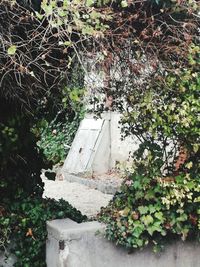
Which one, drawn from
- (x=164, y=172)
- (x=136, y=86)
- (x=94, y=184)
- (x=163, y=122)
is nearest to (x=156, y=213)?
(x=164, y=172)

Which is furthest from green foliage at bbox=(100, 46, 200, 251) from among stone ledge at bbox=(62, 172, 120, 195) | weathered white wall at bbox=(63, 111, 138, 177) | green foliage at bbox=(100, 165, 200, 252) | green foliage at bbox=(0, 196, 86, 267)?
weathered white wall at bbox=(63, 111, 138, 177)

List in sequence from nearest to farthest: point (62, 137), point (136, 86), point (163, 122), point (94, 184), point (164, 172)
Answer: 1. point (163, 122)
2. point (136, 86)
3. point (164, 172)
4. point (94, 184)
5. point (62, 137)

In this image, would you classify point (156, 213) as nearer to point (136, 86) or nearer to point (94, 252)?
point (94, 252)

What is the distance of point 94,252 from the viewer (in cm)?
386

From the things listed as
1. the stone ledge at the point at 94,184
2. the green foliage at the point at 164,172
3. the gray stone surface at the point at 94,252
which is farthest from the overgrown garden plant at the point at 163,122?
the stone ledge at the point at 94,184

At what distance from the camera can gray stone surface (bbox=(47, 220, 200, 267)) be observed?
3771 millimetres

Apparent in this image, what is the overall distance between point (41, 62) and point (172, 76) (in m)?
1.15

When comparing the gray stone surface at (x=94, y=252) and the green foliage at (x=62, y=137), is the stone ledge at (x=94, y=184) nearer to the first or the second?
the green foliage at (x=62, y=137)

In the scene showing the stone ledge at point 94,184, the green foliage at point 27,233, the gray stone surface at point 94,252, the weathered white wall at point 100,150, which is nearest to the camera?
the gray stone surface at point 94,252

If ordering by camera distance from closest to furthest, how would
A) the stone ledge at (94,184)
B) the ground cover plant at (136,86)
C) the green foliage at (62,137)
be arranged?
the ground cover plant at (136,86) < the stone ledge at (94,184) < the green foliage at (62,137)

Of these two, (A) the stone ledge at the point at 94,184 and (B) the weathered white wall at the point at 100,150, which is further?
(B) the weathered white wall at the point at 100,150

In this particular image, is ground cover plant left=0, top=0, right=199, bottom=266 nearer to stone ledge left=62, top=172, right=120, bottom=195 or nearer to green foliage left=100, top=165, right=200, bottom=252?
green foliage left=100, top=165, right=200, bottom=252

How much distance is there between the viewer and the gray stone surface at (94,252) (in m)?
3.77

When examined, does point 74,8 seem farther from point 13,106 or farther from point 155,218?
point 155,218
